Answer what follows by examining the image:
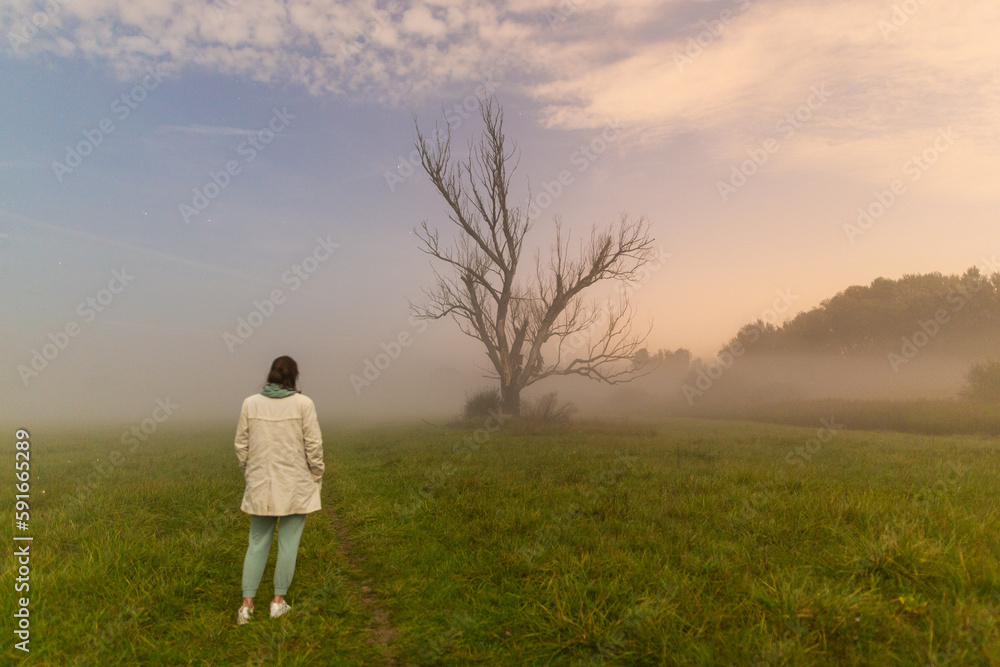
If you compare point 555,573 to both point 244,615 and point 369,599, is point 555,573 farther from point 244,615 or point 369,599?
point 244,615

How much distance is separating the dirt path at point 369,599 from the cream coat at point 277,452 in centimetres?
132

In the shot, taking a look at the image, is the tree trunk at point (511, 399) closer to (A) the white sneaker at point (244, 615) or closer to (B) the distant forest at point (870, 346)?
(B) the distant forest at point (870, 346)

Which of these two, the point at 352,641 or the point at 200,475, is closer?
the point at 352,641

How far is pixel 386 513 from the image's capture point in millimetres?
8773

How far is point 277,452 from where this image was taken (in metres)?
4.93

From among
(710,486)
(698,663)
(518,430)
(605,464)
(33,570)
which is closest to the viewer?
(698,663)

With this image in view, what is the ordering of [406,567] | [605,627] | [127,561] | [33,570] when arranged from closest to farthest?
[605,627] < [33,570] < [127,561] < [406,567]

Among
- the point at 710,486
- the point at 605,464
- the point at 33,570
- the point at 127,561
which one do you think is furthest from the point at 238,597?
the point at 605,464

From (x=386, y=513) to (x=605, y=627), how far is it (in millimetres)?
5368

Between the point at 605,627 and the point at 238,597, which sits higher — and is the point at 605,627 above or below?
above

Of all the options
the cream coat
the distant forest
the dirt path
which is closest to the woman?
the cream coat

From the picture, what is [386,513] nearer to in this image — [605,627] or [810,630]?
[605,627]

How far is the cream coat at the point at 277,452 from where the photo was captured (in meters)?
4.88

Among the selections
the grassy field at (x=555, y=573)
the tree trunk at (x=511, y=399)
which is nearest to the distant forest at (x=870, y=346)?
the tree trunk at (x=511, y=399)
